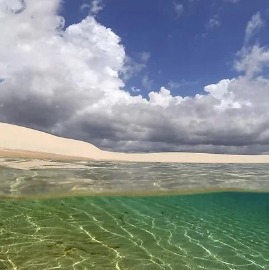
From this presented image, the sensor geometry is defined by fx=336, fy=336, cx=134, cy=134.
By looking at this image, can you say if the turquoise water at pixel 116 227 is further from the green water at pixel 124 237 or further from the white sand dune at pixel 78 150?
the white sand dune at pixel 78 150

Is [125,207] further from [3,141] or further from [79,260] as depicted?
[3,141]

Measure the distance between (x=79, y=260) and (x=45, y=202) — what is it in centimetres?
915

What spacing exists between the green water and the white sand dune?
3139 cm

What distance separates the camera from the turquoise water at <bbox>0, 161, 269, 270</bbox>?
8344 millimetres

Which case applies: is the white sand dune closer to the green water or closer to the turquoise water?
the turquoise water

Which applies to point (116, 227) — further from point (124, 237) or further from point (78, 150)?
point (78, 150)

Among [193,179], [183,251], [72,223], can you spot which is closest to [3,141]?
[193,179]

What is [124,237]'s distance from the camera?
10.5m

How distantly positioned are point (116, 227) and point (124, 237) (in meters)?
1.26

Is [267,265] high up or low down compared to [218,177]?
down

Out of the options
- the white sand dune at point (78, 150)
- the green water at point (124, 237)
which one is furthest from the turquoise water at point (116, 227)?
the white sand dune at point (78, 150)

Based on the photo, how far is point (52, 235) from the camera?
985 centimetres

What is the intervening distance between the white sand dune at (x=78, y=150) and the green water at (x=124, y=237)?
31.4 m

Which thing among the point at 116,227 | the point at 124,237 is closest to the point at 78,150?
the point at 116,227
